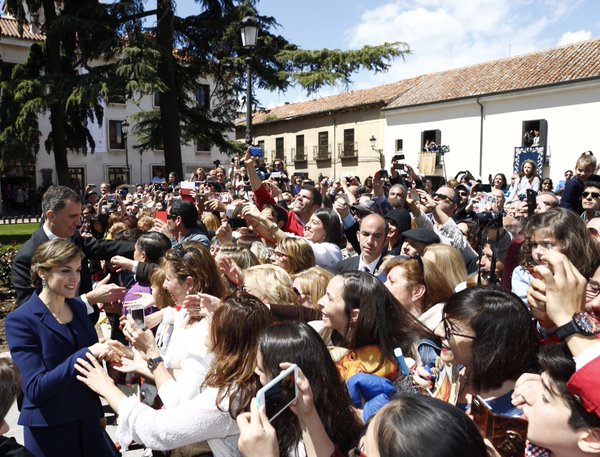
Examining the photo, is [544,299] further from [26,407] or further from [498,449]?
[26,407]

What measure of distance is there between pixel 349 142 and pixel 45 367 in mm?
33083

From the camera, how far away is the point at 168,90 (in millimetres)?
15344

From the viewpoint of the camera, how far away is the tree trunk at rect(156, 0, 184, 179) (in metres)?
15.4

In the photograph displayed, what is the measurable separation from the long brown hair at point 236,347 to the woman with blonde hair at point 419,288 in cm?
118

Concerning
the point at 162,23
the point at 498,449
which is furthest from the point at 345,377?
the point at 162,23

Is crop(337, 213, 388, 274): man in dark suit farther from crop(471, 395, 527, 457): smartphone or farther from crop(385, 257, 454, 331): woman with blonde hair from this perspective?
crop(471, 395, 527, 457): smartphone

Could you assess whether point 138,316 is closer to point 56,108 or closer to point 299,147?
point 56,108

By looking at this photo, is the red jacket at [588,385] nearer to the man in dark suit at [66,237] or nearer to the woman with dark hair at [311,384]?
the woman with dark hair at [311,384]

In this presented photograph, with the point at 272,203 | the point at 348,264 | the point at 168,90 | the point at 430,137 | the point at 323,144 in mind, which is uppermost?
the point at 168,90

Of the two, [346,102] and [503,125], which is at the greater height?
[346,102]

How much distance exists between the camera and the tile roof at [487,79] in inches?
965

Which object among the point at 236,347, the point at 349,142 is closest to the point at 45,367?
the point at 236,347

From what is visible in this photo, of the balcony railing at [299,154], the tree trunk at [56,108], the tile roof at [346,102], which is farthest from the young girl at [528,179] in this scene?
the balcony railing at [299,154]

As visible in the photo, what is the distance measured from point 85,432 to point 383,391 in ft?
5.79
